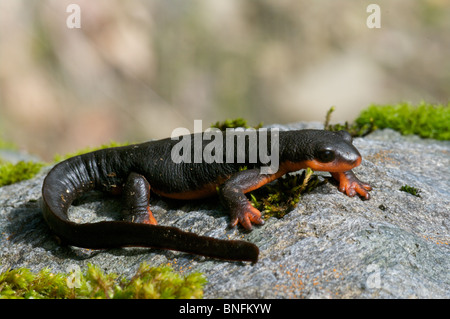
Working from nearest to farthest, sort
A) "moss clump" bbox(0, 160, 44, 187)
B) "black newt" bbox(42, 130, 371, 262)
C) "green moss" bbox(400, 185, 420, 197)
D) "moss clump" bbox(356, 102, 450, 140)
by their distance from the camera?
"black newt" bbox(42, 130, 371, 262)
"green moss" bbox(400, 185, 420, 197)
"moss clump" bbox(0, 160, 44, 187)
"moss clump" bbox(356, 102, 450, 140)

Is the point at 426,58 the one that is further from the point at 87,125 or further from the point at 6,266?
the point at 6,266

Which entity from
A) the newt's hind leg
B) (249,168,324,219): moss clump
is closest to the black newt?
the newt's hind leg

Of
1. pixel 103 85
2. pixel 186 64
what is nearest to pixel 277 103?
pixel 186 64

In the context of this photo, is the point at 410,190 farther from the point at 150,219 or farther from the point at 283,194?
the point at 150,219

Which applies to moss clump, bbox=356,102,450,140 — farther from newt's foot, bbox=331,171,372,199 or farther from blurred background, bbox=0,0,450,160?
blurred background, bbox=0,0,450,160

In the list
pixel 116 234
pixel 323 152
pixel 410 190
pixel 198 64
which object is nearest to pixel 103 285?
pixel 116 234

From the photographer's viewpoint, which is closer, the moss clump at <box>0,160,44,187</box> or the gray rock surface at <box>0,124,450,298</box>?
the gray rock surface at <box>0,124,450,298</box>
